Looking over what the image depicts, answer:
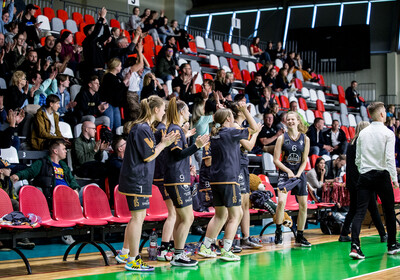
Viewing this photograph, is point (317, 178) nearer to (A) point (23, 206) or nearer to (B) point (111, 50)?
(B) point (111, 50)

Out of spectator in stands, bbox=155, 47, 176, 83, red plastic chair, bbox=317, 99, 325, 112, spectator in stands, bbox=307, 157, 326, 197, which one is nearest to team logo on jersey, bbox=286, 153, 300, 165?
spectator in stands, bbox=307, 157, 326, 197

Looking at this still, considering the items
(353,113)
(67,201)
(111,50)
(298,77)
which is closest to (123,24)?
(111,50)

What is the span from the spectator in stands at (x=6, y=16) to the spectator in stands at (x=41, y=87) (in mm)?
1689

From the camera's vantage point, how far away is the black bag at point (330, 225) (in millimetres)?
9453

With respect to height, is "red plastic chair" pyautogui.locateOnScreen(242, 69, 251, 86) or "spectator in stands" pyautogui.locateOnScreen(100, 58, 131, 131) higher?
"red plastic chair" pyautogui.locateOnScreen(242, 69, 251, 86)

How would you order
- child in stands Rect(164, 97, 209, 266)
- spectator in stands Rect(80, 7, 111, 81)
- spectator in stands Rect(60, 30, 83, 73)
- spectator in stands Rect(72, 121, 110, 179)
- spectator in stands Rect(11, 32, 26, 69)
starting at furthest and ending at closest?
1. spectator in stands Rect(60, 30, 83, 73)
2. spectator in stands Rect(80, 7, 111, 81)
3. spectator in stands Rect(11, 32, 26, 69)
4. spectator in stands Rect(72, 121, 110, 179)
5. child in stands Rect(164, 97, 209, 266)

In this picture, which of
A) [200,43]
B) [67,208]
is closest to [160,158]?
[67,208]

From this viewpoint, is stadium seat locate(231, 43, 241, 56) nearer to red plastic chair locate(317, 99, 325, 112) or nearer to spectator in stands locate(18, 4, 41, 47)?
red plastic chair locate(317, 99, 325, 112)

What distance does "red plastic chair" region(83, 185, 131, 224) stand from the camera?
6.85m

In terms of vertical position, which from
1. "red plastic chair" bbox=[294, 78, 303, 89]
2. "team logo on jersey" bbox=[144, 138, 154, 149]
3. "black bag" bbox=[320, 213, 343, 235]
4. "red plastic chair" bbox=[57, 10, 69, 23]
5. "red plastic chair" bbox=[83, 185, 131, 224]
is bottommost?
"black bag" bbox=[320, 213, 343, 235]

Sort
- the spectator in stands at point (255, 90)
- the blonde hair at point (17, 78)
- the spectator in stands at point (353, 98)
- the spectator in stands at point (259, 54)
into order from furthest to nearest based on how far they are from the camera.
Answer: the spectator in stands at point (353, 98), the spectator in stands at point (259, 54), the spectator in stands at point (255, 90), the blonde hair at point (17, 78)

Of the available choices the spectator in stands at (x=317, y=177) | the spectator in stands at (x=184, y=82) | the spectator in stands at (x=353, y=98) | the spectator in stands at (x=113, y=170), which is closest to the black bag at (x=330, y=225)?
the spectator in stands at (x=317, y=177)

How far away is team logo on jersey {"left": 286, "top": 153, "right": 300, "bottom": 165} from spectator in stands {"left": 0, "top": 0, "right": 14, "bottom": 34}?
629 cm

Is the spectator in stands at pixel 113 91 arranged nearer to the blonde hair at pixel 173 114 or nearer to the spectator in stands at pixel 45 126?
the spectator in stands at pixel 45 126
